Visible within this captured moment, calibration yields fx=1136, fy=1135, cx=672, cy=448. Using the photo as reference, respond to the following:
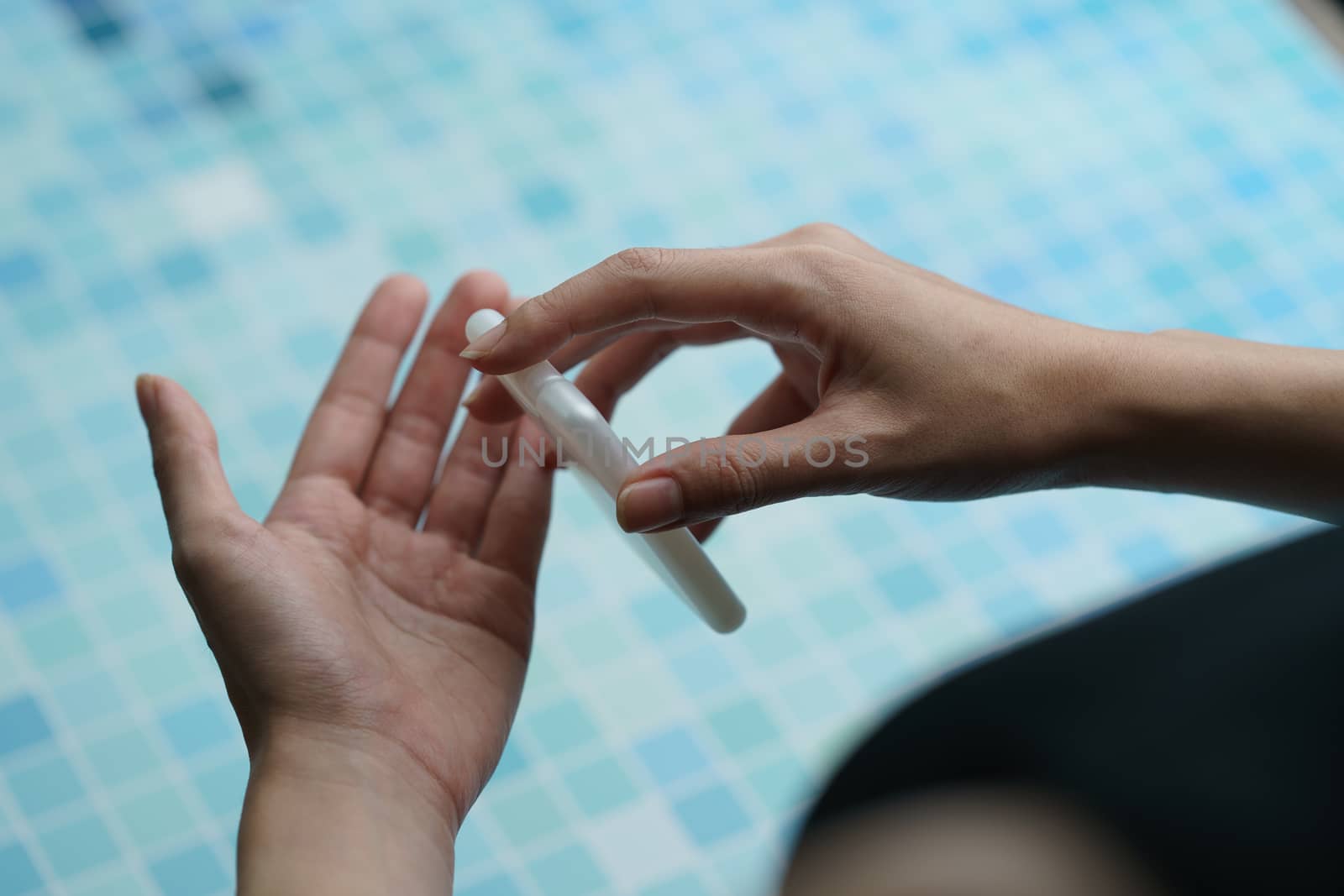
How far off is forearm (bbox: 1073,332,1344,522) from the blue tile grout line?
16.1 inches

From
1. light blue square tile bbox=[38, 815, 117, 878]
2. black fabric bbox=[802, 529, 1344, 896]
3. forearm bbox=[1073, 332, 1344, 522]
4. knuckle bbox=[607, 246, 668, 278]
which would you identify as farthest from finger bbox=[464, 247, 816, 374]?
light blue square tile bbox=[38, 815, 117, 878]

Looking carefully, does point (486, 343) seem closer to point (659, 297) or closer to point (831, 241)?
point (659, 297)

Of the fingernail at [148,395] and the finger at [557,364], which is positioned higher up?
the finger at [557,364]

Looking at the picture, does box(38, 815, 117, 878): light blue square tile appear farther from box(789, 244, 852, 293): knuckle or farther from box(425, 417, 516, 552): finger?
box(789, 244, 852, 293): knuckle

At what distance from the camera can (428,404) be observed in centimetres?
102

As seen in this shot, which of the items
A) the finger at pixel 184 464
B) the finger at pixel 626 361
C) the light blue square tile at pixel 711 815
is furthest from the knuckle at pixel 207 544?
the light blue square tile at pixel 711 815

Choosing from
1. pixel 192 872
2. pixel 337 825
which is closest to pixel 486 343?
pixel 337 825

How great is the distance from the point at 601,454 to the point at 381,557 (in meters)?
0.28

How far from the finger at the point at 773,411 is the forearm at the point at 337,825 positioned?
0.33 meters

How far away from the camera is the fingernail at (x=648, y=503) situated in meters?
0.71

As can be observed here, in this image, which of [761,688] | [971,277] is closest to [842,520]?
[761,688]

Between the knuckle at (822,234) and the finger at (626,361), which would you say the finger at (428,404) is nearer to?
the finger at (626,361)

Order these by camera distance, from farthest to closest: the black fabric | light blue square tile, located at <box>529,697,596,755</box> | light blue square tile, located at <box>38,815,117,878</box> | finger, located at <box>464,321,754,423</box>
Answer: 1. light blue square tile, located at <box>529,697,596,755</box>
2. light blue square tile, located at <box>38,815,117,878</box>
3. finger, located at <box>464,321,754,423</box>
4. the black fabric

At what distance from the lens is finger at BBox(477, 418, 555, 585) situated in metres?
0.97
